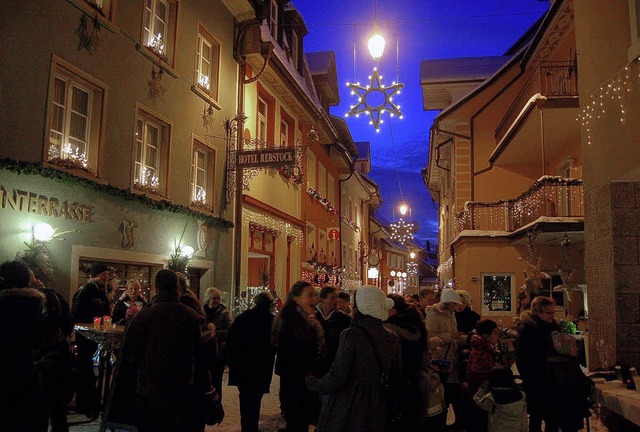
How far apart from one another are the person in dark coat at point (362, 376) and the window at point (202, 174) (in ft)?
30.0

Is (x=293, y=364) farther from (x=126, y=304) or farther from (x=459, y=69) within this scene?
(x=459, y=69)

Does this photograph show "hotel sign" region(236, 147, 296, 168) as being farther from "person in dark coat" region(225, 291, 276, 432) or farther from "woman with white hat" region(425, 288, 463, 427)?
"person in dark coat" region(225, 291, 276, 432)

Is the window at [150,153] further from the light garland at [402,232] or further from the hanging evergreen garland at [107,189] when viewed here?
the light garland at [402,232]

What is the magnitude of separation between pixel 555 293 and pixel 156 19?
15174 mm

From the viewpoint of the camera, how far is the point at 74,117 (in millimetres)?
9539

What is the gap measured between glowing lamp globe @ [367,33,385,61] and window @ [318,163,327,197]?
13556 mm

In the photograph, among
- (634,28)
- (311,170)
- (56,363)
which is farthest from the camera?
(311,170)

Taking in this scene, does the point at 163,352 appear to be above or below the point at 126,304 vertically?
below

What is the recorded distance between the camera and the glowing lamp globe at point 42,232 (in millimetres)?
8305

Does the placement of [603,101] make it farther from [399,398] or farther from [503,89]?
[503,89]

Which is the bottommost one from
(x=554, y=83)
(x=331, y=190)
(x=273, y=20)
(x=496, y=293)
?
(x=496, y=293)

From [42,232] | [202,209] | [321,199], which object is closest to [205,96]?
[202,209]

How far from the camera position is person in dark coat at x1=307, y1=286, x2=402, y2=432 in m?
4.50

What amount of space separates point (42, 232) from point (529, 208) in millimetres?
14150
